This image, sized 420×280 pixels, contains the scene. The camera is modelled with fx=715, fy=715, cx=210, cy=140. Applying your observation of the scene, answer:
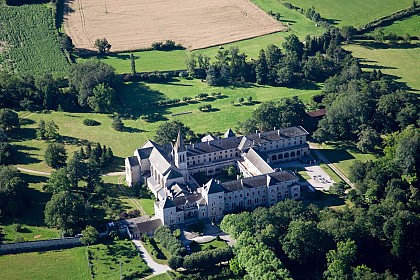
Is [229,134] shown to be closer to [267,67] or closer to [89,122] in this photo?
[89,122]

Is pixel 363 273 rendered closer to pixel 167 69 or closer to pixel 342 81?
pixel 342 81

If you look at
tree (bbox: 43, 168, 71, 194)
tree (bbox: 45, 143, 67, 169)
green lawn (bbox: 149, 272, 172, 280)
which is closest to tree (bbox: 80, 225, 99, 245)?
tree (bbox: 43, 168, 71, 194)

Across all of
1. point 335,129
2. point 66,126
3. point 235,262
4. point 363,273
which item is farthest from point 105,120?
point 363,273

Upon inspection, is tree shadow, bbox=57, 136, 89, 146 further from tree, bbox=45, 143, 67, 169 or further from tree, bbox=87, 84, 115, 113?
tree, bbox=87, 84, 115, 113

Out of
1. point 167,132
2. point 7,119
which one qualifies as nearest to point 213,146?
point 167,132

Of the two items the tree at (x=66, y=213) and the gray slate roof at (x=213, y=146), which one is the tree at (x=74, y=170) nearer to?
the tree at (x=66, y=213)

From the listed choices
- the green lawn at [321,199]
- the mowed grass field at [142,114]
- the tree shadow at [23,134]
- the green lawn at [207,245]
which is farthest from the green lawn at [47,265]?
the green lawn at [321,199]
